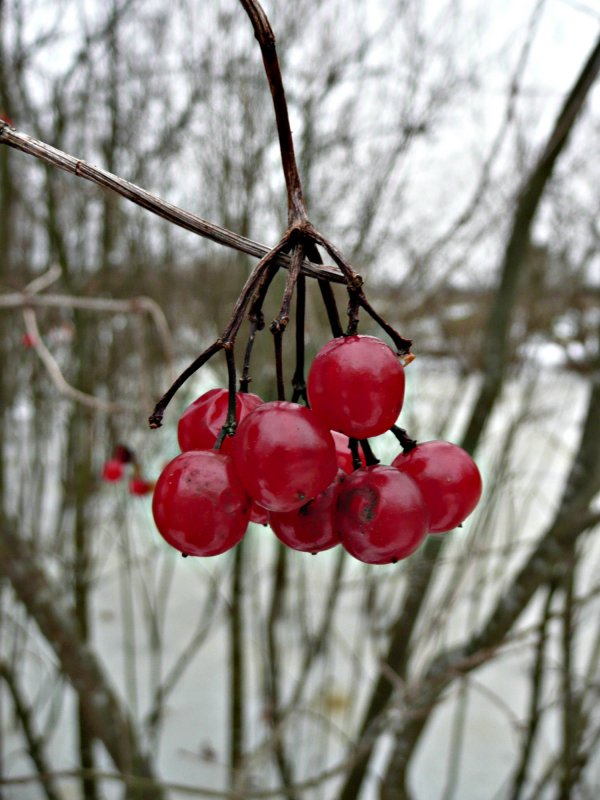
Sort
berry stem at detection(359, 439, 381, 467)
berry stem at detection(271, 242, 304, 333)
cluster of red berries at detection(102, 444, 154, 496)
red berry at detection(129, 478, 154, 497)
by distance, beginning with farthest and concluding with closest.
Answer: red berry at detection(129, 478, 154, 497) < cluster of red berries at detection(102, 444, 154, 496) < berry stem at detection(359, 439, 381, 467) < berry stem at detection(271, 242, 304, 333)

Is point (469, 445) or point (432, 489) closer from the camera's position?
point (432, 489)

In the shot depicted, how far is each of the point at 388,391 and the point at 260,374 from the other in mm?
1630

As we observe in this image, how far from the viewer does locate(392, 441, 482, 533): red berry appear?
0.41 meters

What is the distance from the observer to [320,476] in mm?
351

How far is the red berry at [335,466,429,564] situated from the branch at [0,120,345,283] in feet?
0.40

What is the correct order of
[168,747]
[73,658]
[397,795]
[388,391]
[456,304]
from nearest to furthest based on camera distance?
[388,391], [73,658], [397,795], [168,747], [456,304]

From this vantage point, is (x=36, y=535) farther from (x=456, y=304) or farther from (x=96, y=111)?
(x=456, y=304)

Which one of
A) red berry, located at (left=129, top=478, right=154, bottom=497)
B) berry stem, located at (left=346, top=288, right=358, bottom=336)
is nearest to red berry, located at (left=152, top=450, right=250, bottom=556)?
berry stem, located at (left=346, top=288, right=358, bottom=336)

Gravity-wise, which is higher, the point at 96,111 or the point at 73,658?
the point at 96,111

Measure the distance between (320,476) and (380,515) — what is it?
0.15ft

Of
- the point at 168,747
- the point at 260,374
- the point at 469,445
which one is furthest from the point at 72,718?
the point at 469,445

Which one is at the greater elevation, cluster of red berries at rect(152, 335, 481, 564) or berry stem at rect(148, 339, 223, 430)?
berry stem at rect(148, 339, 223, 430)

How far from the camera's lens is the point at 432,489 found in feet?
1.34

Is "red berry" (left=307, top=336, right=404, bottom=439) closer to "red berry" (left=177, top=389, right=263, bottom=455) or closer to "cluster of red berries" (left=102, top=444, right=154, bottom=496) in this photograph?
"red berry" (left=177, top=389, right=263, bottom=455)
